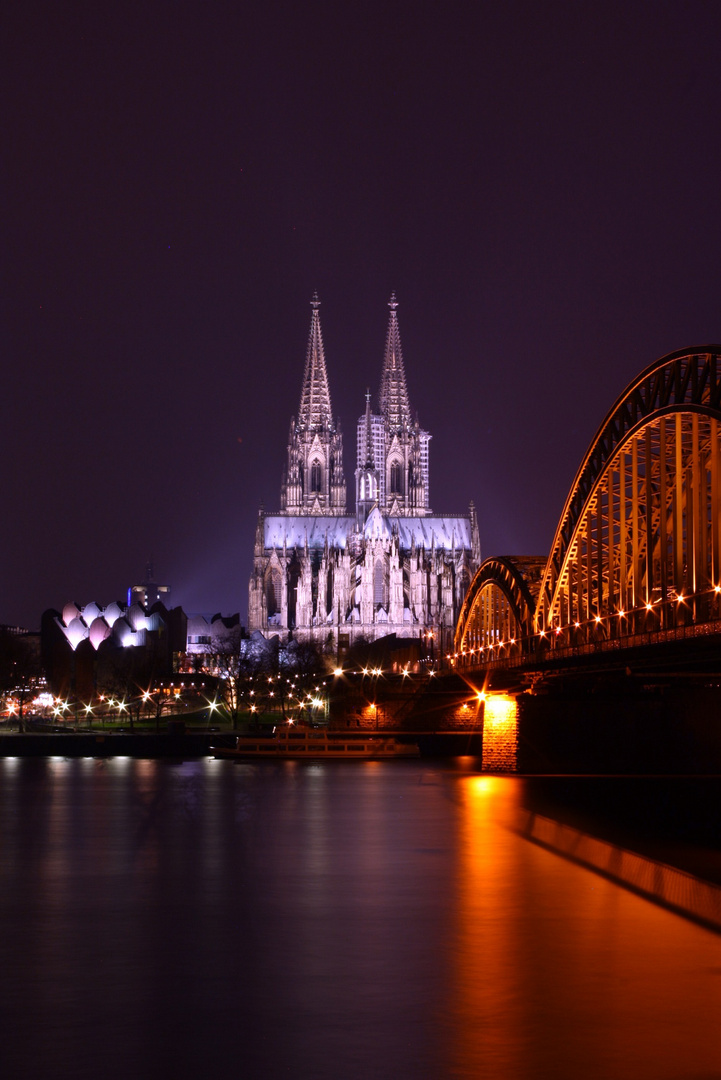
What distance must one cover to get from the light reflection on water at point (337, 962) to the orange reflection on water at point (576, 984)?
0.13 feet

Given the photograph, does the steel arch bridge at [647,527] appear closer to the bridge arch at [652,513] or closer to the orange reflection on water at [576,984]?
the bridge arch at [652,513]

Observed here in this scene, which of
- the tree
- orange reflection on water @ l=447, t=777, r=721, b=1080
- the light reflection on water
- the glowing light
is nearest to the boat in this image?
the glowing light

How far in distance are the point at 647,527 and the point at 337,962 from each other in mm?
38078

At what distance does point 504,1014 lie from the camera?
1520cm

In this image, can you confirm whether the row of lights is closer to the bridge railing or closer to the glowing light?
the bridge railing

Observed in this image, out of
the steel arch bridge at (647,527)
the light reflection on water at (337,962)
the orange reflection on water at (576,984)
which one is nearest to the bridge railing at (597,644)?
the steel arch bridge at (647,527)

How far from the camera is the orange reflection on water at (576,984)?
13469 mm

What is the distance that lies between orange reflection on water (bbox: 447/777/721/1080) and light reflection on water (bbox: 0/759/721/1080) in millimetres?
40

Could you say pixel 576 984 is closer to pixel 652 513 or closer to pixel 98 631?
pixel 652 513

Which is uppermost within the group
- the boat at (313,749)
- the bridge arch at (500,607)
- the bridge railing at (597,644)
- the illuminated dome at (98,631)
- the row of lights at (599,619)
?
the illuminated dome at (98,631)

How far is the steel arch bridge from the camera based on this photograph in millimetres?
45062

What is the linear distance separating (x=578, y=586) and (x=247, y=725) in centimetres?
6769

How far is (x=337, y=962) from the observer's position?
18.4 m

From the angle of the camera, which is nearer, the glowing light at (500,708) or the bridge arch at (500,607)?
the glowing light at (500,708)
